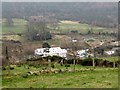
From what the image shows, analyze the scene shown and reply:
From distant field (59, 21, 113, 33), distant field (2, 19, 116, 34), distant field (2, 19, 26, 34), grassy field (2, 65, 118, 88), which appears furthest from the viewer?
distant field (59, 21, 113, 33)

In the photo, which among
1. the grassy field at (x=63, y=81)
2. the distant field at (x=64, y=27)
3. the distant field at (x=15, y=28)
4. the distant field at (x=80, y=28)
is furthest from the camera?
the distant field at (x=80, y=28)

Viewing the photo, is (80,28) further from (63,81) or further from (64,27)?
(63,81)

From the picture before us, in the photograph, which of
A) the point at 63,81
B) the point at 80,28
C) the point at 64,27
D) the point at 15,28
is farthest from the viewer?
the point at 64,27

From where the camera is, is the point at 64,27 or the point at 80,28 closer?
the point at 80,28

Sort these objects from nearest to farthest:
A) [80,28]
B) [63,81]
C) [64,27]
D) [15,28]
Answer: [63,81] < [15,28] < [80,28] < [64,27]

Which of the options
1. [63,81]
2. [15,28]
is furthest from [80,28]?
[63,81]

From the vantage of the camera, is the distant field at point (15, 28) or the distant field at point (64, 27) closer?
the distant field at point (15, 28)

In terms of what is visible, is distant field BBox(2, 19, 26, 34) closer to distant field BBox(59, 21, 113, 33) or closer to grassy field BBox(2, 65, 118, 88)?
distant field BBox(59, 21, 113, 33)

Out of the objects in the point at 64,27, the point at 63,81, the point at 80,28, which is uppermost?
the point at 64,27

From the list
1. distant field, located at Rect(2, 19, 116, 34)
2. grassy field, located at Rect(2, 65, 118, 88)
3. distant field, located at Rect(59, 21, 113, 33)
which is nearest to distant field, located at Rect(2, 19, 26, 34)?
distant field, located at Rect(2, 19, 116, 34)

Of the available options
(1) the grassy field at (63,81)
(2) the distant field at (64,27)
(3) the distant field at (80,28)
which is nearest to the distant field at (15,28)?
(2) the distant field at (64,27)

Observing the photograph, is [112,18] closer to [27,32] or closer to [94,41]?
[94,41]

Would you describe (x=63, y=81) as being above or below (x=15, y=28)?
below

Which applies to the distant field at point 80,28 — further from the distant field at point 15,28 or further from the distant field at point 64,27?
the distant field at point 15,28
